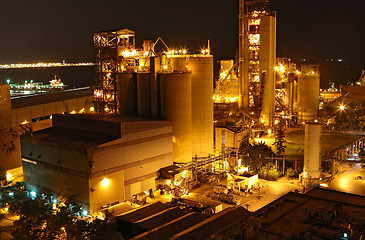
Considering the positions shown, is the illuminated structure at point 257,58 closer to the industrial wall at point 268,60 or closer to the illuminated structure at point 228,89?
the industrial wall at point 268,60

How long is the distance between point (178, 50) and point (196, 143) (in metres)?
8.93

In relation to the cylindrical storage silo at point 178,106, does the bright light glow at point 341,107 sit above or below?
below

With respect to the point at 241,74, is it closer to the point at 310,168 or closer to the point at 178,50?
the point at 178,50

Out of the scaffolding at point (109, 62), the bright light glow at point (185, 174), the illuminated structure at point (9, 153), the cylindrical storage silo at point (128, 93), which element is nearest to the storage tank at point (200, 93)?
the bright light glow at point (185, 174)

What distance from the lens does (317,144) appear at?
29.9 metres

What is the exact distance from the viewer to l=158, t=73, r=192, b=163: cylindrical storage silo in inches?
1216

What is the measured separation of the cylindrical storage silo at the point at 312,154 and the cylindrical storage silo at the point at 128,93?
14.5 metres

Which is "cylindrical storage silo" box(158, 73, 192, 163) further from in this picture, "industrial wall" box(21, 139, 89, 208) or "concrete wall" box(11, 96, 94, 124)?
"concrete wall" box(11, 96, 94, 124)

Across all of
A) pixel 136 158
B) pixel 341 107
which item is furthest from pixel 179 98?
pixel 341 107

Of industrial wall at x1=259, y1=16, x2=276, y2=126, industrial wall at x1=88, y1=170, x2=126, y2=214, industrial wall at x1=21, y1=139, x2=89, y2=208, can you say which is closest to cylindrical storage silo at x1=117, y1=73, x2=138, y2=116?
industrial wall at x1=21, y1=139, x2=89, y2=208

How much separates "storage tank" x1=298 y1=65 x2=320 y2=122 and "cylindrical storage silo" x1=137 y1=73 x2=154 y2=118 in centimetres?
2526

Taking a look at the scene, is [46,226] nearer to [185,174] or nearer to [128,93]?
[185,174]

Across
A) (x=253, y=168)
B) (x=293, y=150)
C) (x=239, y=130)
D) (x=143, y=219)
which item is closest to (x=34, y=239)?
(x=143, y=219)

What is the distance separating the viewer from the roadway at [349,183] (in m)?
28.7
